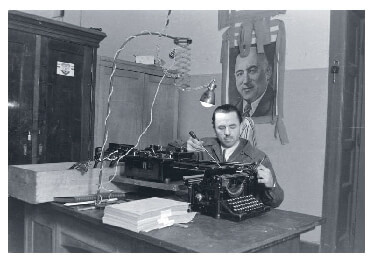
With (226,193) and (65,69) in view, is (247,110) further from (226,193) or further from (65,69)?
(226,193)

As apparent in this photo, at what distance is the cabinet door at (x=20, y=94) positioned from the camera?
3344 mm

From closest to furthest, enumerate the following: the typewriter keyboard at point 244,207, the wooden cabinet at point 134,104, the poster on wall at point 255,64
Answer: the typewriter keyboard at point 244,207
the poster on wall at point 255,64
the wooden cabinet at point 134,104

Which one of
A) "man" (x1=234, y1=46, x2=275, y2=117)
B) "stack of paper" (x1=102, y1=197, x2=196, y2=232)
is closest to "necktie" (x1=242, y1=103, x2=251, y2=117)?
"man" (x1=234, y1=46, x2=275, y2=117)

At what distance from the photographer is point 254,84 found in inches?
165

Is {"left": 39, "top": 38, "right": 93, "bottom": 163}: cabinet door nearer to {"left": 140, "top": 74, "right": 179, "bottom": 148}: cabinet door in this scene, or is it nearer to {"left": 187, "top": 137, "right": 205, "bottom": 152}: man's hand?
{"left": 140, "top": 74, "right": 179, "bottom": 148}: cabinet door

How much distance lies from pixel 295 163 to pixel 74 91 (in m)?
2.35

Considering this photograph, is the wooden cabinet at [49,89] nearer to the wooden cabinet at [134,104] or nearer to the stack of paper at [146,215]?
the wooden cabinet at [134,104]

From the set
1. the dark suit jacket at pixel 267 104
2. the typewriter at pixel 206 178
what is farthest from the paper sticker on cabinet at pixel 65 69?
the dark suit jacket at pixel 267 104

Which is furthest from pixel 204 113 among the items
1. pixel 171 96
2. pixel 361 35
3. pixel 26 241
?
pixel 26 241

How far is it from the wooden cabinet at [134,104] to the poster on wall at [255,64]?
0.84 metres

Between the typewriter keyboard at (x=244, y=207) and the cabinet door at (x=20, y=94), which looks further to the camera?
the cabinet door at (x=20, y=94)

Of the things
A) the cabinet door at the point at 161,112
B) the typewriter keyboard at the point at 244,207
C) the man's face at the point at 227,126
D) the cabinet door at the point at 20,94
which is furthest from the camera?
the cabinet door at the point at 161,112

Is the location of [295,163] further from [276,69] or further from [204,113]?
[204,113]

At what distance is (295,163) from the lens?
12.6 ft
